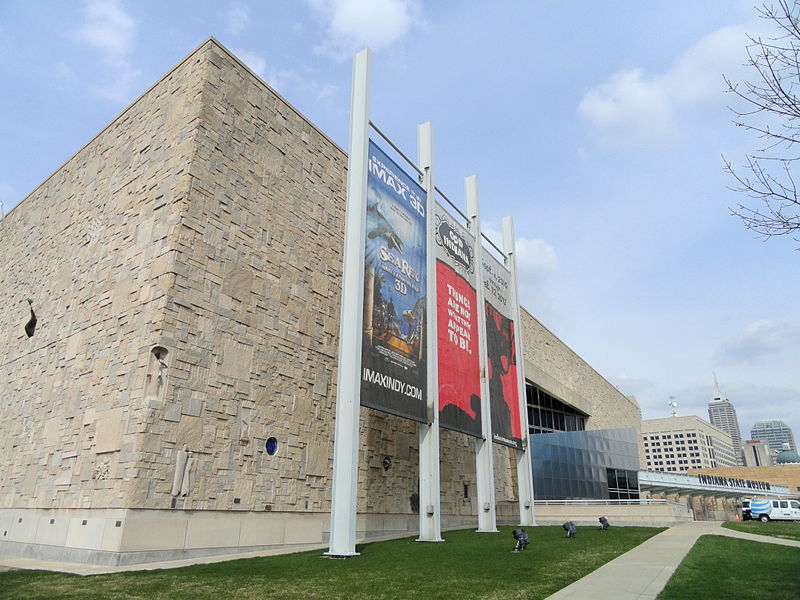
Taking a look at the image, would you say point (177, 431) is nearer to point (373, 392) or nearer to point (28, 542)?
point (373, 392)

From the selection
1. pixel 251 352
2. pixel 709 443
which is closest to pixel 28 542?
pixel 251 352

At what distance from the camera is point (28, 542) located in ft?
56.1

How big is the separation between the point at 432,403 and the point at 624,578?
10278 millimetres

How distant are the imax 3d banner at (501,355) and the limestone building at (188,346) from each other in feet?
14.6

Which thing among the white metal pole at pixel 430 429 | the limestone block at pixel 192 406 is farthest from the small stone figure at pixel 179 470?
the white metal pole at pixel 430 429

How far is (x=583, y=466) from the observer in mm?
37844

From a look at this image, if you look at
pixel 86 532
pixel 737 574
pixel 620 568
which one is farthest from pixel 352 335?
pixel 737 574

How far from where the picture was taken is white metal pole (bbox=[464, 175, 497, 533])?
23.1 m

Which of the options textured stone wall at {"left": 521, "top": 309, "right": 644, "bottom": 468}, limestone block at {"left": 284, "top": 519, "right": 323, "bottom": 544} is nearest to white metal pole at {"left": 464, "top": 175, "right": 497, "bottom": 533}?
limestone block at {"left": 284, "top": 519, "right": 323, "bottom": 544}

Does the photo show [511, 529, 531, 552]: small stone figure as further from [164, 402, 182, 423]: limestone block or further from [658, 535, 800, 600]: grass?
[164, 402, 182, 423]: limestone block

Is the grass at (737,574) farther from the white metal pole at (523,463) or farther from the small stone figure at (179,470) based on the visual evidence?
the white metal pole at (523,463)

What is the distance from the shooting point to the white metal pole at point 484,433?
23.1m

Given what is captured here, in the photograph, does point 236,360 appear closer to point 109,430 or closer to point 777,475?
point 109,430

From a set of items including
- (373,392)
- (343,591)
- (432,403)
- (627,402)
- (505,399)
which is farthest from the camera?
(627,402)
